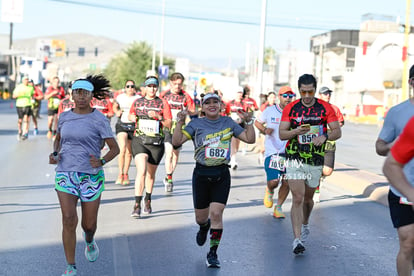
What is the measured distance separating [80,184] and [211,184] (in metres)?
1.46

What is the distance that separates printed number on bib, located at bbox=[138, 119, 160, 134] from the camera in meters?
10.4

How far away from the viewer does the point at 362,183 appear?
1423cm

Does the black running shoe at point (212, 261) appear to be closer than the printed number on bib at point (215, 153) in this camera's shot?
Yes

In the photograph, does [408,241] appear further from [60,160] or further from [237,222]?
[237,222]

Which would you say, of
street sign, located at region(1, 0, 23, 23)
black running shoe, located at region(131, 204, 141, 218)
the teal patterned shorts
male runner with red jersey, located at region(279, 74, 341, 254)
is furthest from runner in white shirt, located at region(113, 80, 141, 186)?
street sign, located at region(1, 0, 23, 23)

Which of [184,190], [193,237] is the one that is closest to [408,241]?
[193,237]

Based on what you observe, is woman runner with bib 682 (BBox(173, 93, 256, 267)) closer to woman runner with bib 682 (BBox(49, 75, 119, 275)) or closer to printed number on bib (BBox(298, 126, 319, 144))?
printed number on bib (BBox(298, 126, 319, 144))

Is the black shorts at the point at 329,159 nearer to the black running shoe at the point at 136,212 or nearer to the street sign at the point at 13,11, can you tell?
the black running shoe at the point at 136,212

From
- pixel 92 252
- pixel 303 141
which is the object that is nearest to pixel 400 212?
pixel 303 141

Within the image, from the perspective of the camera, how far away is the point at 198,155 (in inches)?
303

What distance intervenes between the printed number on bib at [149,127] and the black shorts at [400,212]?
5056mm

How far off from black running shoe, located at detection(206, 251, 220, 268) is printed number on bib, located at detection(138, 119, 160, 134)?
3.35m

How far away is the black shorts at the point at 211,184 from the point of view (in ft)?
25.0

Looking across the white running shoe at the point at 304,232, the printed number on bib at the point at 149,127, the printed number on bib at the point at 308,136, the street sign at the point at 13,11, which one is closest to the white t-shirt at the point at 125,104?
the printed number on bib at the point at 149,127
